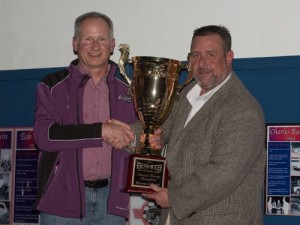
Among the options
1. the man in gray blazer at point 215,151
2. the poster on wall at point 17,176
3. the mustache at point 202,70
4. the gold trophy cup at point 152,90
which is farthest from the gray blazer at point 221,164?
the poster on wall at point 17,176

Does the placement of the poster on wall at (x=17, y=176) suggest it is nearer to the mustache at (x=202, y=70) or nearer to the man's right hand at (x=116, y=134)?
the man's right hand at (x=116, y=134)

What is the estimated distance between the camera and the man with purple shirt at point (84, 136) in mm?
2457

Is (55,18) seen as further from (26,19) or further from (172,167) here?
(172,167)

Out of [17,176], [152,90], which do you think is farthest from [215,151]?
Result: [17,176]

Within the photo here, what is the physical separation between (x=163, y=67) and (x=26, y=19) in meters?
1.28

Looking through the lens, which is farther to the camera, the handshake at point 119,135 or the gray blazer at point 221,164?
the handshake at point 119,135

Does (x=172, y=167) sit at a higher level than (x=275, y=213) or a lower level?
higher

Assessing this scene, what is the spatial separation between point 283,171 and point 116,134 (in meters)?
0.92

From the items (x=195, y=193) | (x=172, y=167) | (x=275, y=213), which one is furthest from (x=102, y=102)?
(x=275, y=213)

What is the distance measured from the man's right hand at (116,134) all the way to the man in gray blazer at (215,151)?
202 mm

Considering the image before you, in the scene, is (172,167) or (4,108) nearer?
(172,167)

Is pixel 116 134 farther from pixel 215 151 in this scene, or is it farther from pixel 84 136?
pixel 215 151

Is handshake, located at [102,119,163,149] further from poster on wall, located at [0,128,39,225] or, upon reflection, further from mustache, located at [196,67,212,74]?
poster on wall, located at [0,128,39,225]

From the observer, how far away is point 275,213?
2793 mm
